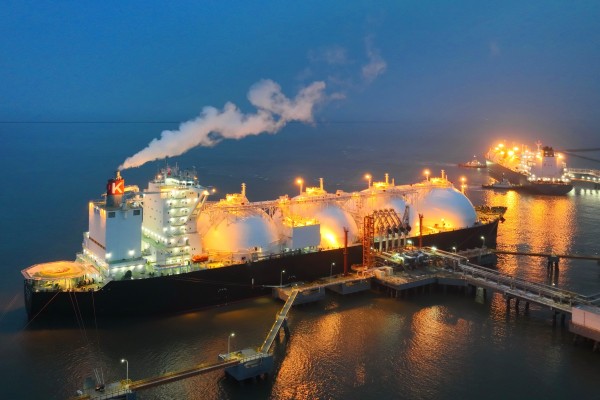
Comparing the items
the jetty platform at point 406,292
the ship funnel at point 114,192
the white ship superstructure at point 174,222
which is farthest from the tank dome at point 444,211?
the ship funnel at point 114,192

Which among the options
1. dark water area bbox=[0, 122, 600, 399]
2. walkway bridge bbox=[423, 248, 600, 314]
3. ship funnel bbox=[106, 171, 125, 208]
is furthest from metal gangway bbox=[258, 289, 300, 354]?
walkway bridge bbox=[423, 248, 600, 314]

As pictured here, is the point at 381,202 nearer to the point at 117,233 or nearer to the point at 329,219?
the point at 329,219

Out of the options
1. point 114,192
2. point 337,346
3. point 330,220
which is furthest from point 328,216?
point 114,192

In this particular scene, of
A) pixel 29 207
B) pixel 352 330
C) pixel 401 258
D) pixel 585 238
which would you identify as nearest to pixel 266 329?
pixel 352 330

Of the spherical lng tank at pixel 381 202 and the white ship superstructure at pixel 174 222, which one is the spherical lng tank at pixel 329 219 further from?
the white ship superstructure at pixel 174 222

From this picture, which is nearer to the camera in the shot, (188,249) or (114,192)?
(114,192)

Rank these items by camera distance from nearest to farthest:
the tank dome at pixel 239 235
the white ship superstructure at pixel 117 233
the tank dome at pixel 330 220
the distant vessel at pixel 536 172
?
the white ship superstructure at pixel 117 233 < the tank dome at pixel 239 235 < the tank dome at pixel 330 220 < the distant vessel at pixel 536 172

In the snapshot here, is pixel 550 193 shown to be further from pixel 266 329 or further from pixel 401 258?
pixel 266 329
